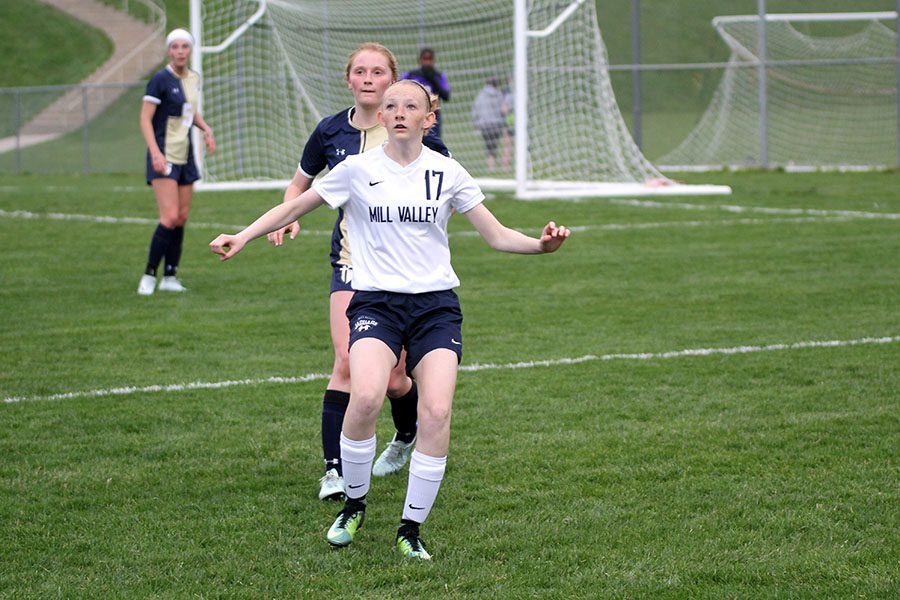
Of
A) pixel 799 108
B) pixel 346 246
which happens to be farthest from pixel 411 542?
pixel 799 108

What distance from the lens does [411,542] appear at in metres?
4.68

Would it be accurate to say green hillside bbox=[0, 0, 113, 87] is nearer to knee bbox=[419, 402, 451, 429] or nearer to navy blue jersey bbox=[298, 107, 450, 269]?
navy blue jersey bbox=[298, 107, 450, 269]

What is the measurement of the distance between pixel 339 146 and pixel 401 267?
3.56 ft

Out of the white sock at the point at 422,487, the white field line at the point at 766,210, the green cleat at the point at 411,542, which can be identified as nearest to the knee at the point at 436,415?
the white sock at the point at 422,487

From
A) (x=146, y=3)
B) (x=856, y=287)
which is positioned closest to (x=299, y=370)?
(x=856, y=287)

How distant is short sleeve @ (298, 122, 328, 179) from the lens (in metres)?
5.93

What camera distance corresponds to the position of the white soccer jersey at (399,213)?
5000 millimetres

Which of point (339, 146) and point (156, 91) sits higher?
point (156, 91)

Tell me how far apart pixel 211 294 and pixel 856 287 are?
5381 mm

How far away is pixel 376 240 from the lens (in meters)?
5.03

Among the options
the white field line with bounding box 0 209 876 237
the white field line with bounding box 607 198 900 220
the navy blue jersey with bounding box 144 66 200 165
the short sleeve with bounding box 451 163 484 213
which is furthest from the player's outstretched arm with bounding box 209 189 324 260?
the white field line with bounding box 607 198 900 220

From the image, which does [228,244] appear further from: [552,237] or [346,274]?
[552,237]

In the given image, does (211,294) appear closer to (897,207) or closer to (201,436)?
(201,436)

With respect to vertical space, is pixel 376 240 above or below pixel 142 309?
above
